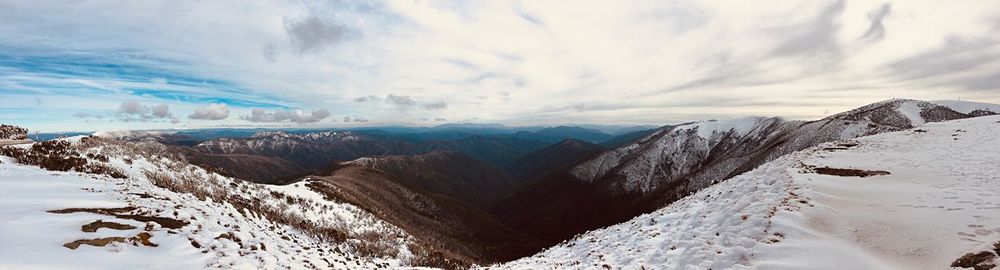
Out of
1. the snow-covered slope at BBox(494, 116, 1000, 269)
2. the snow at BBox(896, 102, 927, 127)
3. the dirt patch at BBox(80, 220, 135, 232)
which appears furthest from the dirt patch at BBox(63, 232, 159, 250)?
the snow at BBox(896, 102, 927, 127)

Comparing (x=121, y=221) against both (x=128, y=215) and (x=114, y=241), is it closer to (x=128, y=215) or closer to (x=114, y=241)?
(x=128, y=215)

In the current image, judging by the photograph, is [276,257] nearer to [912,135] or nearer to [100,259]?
[100,259]

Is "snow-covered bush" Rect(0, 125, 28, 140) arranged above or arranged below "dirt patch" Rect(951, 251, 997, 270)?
above

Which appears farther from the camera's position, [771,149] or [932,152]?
[771,149]

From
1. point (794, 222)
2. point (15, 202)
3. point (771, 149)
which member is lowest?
point (771, 149)

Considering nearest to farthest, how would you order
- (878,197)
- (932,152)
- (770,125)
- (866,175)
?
(878,197)
(866,175)
(932,152)
(770,125)

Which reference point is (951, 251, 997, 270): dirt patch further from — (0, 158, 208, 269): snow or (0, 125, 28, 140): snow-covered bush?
(0, 125, 28, 140): snow-covered bush

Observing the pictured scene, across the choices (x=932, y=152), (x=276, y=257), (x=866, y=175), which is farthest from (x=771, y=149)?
(x=276, y=257)

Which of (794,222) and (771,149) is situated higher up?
(794,222)
